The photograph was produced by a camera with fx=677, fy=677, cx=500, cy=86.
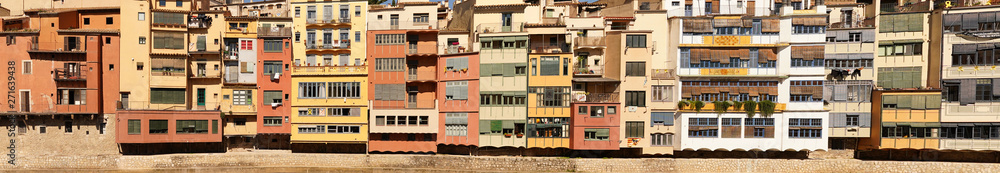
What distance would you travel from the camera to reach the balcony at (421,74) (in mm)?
46406

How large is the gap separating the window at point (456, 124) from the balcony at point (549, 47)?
21.5 ft

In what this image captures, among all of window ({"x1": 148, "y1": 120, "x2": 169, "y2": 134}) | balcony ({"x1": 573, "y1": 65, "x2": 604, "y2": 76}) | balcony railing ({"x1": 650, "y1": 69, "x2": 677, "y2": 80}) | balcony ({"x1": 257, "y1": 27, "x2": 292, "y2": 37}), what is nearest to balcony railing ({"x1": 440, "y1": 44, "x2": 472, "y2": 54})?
balcony ({"x1": 573, "y1": 65, "x2": 604, "y2": 76})

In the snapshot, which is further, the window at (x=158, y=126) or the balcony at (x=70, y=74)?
the balcony at (x=70, y=74)

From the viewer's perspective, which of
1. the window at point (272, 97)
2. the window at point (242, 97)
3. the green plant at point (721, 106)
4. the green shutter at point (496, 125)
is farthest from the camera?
the window at point (242, 97)

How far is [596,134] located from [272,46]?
23.0 meters

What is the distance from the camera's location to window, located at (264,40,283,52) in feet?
154

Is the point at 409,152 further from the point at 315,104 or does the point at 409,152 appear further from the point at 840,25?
the point at 840,25

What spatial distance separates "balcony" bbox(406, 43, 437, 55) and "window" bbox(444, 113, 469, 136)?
177 inches

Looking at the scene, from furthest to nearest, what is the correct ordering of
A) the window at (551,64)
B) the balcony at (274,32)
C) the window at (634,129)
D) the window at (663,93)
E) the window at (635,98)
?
the balcony at (274,32), the window at (634,129), the window at (663,93), the window at (635,98), the window at (551,64)

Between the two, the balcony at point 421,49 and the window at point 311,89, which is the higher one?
the balcony at point 421,49

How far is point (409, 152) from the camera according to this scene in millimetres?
47781

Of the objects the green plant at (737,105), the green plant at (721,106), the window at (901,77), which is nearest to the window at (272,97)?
the green plant at (721,106)

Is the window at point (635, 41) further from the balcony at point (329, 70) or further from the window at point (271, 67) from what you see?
the window at point (271, 67)

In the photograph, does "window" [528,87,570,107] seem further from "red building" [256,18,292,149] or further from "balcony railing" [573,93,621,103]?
"red building" [256,18,292,149]
